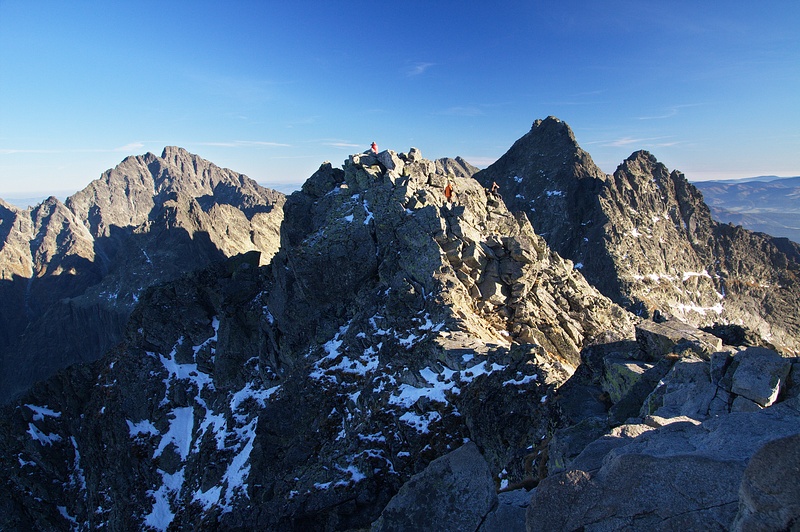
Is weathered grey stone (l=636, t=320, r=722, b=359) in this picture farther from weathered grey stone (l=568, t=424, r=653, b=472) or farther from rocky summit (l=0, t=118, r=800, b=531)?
weathered grey stone (l=568, t=424, r=653, b=472)

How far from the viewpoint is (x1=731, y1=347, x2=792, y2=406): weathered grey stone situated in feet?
34.6

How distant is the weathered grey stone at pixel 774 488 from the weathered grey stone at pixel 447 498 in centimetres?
471

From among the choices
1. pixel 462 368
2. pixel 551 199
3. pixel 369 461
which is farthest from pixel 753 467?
pixel 551 199

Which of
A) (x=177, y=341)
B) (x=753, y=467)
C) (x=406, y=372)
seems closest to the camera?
(x=753, y=467)

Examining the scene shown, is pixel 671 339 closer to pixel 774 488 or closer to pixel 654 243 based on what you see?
pixel 774 488

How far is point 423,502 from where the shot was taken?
8742 millimetres

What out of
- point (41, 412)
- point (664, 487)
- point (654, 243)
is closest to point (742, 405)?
point (664, 487)

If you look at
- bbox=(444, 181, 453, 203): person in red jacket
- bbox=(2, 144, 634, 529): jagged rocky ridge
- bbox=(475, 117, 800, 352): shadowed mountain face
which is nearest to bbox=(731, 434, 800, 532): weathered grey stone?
bbox=(2, 144, 634, 529): jagged rocky ridge

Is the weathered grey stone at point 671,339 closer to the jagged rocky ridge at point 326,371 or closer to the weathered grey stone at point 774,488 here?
the jagged rocky ridge at point 326,371

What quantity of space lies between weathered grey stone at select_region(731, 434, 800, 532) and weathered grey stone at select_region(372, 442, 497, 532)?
4713 mm

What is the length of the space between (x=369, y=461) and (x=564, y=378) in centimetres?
1224

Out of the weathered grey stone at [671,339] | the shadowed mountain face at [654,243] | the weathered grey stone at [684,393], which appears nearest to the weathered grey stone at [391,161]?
the weathered grey stone at [671,339]

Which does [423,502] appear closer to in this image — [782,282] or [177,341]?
[177,341]

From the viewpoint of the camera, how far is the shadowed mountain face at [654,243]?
10369cm
